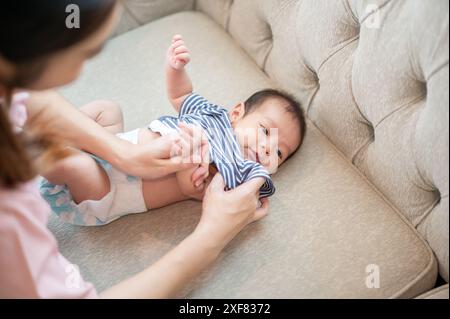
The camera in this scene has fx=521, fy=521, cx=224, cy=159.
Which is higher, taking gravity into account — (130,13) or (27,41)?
(27,41)

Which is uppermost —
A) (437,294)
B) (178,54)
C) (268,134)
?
(178,54)

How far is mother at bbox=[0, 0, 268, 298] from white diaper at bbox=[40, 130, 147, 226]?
5 centimetres

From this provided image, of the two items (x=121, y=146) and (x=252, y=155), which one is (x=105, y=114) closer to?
(x=121, y=146)

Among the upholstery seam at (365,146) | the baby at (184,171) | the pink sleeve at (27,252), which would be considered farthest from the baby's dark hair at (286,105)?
the pink sleeve at (27,252)

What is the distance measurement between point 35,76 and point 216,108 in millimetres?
531

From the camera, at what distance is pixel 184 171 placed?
97 cm

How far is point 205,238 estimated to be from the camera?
2.85 feet

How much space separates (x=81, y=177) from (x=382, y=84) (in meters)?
0.57

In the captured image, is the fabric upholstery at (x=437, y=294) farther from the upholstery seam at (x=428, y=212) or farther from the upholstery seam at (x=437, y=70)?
the upholstery seam at (x=437, y=70)

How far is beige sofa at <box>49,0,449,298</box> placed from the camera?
2.81 ft

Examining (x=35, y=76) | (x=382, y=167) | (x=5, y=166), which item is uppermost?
(x=35, y=76)

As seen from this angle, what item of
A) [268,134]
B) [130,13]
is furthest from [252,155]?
[130,13]
